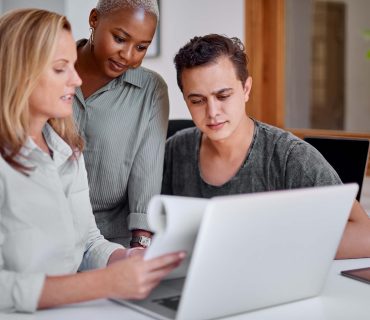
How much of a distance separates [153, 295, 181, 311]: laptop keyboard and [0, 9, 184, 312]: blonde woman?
0.18 feet

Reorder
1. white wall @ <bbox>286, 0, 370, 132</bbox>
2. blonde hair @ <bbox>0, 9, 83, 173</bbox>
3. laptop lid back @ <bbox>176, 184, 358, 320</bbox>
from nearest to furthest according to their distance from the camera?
laptop lid back @ <bbox>176, 184, 358, 320</bbox> → blonde hair @ <bbox>0, 9, 83, 173</bbox> → white wall @ <bbox>286, 0, 370, 132</bbox>

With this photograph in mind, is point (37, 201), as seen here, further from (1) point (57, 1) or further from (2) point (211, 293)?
(1) point (57, 1)

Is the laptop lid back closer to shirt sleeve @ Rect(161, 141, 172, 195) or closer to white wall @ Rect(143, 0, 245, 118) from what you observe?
shirt sleeve @ Rect(161, 141, 172, 195)

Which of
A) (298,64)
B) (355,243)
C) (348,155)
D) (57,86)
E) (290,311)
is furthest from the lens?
(298,64)

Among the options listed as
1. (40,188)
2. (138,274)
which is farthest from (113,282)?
(40,188)

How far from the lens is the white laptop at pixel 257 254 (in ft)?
3.43

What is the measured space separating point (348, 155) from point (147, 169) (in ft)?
2.39

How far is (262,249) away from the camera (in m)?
1.13

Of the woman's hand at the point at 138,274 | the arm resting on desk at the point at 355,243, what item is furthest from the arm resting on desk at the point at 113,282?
the arm resting on desk at the point at 355,243

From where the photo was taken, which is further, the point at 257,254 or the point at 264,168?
the point at 264,168

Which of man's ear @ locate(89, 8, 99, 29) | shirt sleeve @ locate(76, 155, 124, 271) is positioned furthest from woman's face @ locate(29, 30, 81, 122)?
man's ear @ locate(89, 8, 99, 29)

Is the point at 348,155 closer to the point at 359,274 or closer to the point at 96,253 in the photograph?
the point at 359,274

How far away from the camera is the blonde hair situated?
129cm

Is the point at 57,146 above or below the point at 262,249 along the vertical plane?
above
